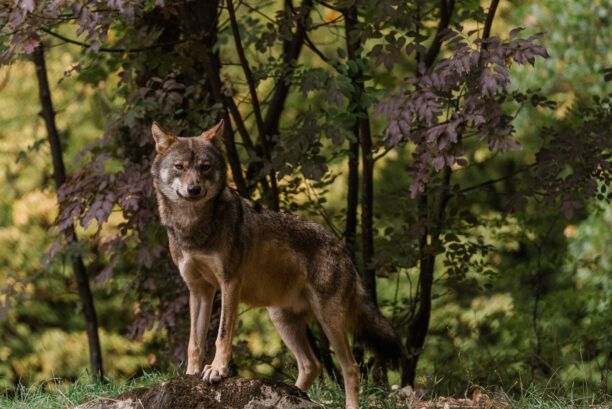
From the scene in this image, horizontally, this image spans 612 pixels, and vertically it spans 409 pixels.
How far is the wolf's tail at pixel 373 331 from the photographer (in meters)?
6.95

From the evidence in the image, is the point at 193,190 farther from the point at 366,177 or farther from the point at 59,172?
the point at 59,172

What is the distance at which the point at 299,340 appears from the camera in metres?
6.77

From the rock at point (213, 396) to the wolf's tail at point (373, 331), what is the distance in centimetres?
114

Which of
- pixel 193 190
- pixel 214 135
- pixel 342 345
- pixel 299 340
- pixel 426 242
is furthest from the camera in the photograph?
pixel 426 242

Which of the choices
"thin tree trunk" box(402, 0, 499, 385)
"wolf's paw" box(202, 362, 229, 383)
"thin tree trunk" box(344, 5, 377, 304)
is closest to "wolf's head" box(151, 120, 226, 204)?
"wolf's paw" box(202, 362, 229, 383)

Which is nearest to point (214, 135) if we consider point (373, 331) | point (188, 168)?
point (188, 168)

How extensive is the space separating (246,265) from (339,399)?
1233mm

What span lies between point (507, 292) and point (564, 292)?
1.27m

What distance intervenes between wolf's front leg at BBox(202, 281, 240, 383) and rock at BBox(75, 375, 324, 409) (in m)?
0.07

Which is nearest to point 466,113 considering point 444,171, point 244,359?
point 444,171

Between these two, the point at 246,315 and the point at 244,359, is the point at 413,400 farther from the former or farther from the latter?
the point at 246,315

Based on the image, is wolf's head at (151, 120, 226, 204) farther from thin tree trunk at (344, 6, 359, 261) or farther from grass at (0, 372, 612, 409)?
thin tree trunk at (344, 6, 359, 261)

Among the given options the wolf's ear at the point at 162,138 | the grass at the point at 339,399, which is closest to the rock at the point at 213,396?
the grass at the point at 339,399

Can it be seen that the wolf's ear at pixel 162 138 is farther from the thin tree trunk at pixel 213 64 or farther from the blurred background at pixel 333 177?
the thin tree trunk at pixel 213 64
